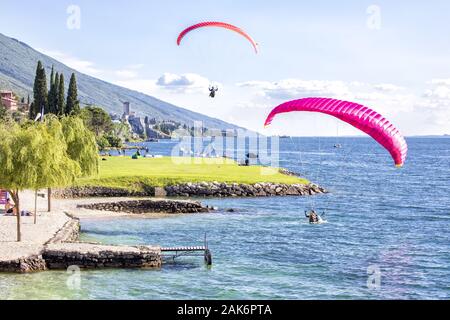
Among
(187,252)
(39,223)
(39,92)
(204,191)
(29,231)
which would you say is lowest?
(187,252)

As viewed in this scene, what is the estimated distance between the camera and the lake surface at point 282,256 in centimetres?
2973

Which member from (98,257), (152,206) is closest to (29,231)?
(98,257)

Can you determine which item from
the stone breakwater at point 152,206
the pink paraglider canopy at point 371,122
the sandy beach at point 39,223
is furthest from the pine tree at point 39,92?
the pink paraglider canopy at point 371,122

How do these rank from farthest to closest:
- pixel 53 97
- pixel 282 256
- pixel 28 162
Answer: pixel 53 97 → pixel 282 256 → pixel 28 162

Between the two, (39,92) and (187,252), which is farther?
(39,92)

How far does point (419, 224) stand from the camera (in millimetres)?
56969

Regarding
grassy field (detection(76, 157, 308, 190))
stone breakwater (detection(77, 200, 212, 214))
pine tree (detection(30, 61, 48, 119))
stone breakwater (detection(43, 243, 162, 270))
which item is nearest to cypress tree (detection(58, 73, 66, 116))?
pine tree (detection(30, 61, 48, 119))

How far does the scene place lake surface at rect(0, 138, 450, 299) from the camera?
97.6 feet

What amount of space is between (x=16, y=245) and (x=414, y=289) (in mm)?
21431

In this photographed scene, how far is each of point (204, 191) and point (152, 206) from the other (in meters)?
13.6

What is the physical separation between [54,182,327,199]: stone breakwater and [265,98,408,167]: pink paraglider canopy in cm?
4131

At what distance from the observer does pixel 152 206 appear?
193ft

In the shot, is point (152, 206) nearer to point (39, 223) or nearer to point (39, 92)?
point (39, 223)

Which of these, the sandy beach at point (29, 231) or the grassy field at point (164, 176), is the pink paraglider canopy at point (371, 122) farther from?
the grassy field at point (164, 176)
